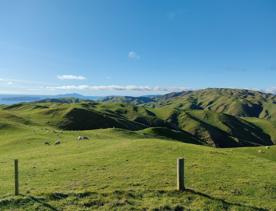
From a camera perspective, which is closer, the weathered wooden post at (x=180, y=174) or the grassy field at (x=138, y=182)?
the grassy field at (x=138, y=182)

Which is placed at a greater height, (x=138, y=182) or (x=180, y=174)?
(x=180, y=174)

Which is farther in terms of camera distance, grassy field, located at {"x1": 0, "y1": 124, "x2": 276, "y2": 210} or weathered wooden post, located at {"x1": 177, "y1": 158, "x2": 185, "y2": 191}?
weathered wooden post, located at {"x1": 177, "y1": 158, "x2": 185, "y2": 191}

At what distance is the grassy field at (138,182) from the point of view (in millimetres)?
19719

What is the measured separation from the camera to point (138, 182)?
77.3 feet

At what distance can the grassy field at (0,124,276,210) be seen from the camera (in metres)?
19.7

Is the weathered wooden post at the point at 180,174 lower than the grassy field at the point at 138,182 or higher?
higher

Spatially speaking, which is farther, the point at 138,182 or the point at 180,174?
the point at 138,182

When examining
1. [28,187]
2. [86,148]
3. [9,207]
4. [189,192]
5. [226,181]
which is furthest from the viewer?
[86,148]

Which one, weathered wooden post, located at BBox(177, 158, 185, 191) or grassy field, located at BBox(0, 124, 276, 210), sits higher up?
Result: weathered wooden post, located at BBox(177, 158, 185, 191)

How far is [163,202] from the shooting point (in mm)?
19875

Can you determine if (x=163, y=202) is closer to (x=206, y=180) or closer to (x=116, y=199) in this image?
(x=116, y=199)

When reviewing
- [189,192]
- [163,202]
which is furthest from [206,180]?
[163,202]

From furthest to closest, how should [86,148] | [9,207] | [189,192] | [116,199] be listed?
1. [86,148]
2. [189,192]
3. [116,199]
4. [9,207]

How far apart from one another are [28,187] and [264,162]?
2371 cm
